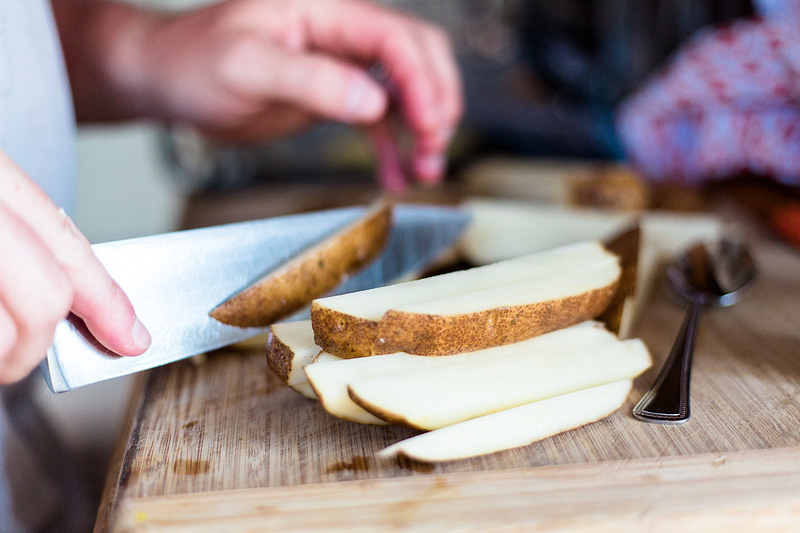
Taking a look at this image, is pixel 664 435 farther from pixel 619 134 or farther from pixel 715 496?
pixel 619 134

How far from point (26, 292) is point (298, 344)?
1.04ft

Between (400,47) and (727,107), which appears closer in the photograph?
(400,47)

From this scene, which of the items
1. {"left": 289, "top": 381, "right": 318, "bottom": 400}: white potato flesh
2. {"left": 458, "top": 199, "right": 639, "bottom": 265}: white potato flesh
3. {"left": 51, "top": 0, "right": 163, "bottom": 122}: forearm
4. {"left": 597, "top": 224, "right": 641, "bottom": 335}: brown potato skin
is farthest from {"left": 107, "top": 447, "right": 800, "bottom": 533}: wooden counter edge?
{"left": 51, "top": 0, "right": 163, "bottom": 122}: forearm

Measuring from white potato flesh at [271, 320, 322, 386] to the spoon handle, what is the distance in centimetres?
42

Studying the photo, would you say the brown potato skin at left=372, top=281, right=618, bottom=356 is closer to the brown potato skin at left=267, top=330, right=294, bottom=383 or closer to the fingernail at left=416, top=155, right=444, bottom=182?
the brown potato skin at left=267, top=330, right=294, bottom=383

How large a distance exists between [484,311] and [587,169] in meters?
1.14

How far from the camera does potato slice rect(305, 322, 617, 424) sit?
2.18 feet

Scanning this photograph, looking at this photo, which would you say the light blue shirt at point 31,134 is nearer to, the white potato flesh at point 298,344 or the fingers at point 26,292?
the fingers at point 26,292

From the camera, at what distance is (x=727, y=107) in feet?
4.69

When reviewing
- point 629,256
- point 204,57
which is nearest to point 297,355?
point 629,256

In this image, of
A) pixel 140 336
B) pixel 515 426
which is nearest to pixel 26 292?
pixel 140 336

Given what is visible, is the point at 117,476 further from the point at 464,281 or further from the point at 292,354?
the point at 464,281

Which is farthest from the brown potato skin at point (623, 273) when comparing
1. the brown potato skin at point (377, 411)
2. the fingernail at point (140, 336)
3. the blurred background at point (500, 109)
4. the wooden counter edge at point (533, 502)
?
the blurred background at point (500, 109)

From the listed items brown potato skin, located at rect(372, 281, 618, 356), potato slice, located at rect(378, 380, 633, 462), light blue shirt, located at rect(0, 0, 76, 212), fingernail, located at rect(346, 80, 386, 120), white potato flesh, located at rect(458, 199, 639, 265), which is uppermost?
light blue shirt, located at rect(0, 0, 76, 212)
